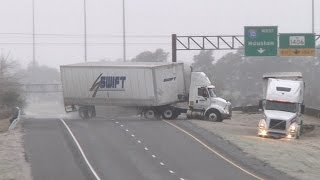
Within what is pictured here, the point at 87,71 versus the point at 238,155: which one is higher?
the point at 87,71

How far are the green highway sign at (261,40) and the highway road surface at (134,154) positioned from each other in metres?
18.0

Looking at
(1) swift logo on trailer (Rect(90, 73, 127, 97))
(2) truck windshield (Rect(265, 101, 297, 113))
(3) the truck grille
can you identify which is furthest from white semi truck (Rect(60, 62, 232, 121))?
(3) the truck grille

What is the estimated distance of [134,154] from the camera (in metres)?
27.3

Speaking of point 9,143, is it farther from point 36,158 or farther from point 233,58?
point 233,58

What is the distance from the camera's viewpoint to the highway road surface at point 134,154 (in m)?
22.6

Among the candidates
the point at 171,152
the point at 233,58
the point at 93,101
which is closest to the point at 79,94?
the point at 93,101

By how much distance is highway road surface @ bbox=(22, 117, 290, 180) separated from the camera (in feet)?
74.0

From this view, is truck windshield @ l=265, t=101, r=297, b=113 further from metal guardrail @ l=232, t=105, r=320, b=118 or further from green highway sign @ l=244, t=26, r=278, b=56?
green highway sign @ l=244, t=26, r=278, b=56

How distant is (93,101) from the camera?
45.1 meters

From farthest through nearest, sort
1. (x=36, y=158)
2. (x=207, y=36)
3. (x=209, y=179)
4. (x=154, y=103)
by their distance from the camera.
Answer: (x=207, y=36) < (x=154, y=103) < (x=36, y=158) < (x=209, y=179)

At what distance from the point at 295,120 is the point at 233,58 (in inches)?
3598

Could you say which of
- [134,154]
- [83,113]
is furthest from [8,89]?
[134,154]

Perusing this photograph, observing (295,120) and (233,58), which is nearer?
(295,120)

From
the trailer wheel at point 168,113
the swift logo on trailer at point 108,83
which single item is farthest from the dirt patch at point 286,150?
the swift logo on trailer at point 108,83
